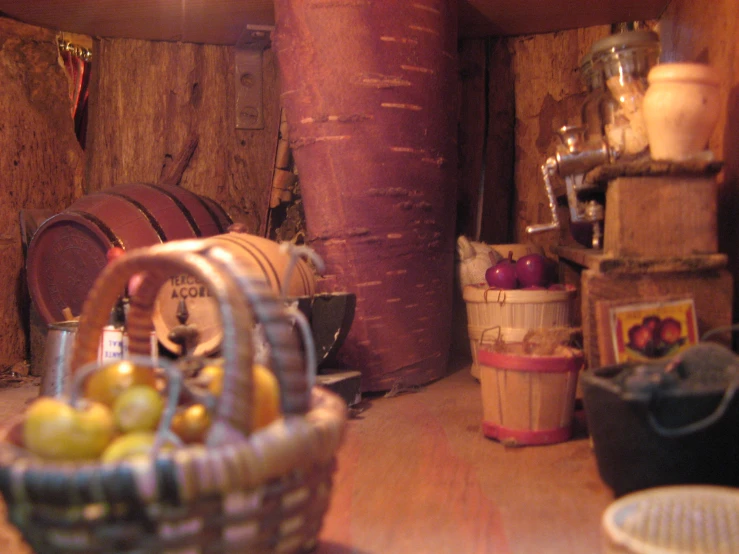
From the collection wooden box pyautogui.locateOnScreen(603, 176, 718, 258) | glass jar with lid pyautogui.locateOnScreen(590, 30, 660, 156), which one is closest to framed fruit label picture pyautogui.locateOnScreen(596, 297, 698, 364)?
wooden box pyautogui.locateOnScreen(603, 176, 718, 258)

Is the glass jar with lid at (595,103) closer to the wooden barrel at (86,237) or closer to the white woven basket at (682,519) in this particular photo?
the white woven basket at (682,519)

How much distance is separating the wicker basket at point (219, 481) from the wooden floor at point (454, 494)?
421 millimetres

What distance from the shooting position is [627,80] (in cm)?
238

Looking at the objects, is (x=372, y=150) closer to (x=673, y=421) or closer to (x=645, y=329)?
(x=645, y=329)

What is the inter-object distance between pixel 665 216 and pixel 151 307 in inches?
57.1

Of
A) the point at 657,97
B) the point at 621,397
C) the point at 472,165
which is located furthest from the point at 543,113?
the point at 621,397

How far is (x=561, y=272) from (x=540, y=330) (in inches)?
41.4

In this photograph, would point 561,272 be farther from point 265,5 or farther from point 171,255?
point 171,255

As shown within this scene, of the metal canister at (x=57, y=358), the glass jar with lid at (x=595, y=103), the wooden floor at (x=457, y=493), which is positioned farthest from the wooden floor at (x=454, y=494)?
the glass jar with lid at (x=595, y=103)

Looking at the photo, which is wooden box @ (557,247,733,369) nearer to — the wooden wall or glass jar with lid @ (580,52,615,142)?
glass jar with lid @ (580,52,615,142)

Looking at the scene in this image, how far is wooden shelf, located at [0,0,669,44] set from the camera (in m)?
3.14

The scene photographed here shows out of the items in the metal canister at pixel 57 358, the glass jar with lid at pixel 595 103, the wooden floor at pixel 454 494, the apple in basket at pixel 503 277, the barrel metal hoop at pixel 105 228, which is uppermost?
the glass jar with lid at pixel 595 103

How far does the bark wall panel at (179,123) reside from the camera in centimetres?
361

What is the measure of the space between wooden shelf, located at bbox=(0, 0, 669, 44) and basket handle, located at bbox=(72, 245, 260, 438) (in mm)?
2287
